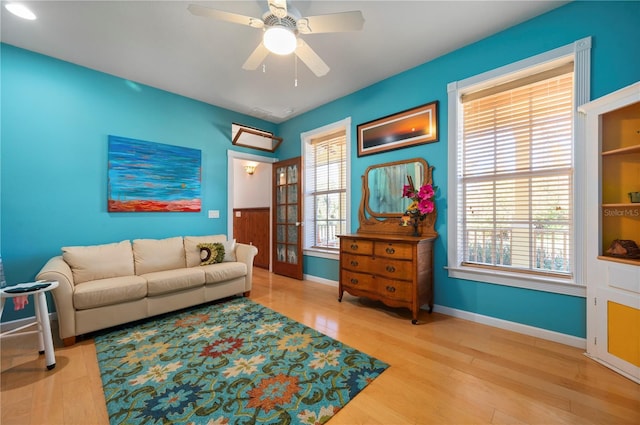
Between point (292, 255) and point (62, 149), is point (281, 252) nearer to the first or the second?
point (292, 255)

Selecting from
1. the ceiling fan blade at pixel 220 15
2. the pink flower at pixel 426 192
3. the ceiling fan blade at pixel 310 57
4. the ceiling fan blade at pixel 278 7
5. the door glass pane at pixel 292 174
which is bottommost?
the pink flower at pixel 426 192

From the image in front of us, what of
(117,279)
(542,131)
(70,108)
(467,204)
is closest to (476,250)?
(467,204)

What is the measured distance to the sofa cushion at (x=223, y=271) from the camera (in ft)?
9.99

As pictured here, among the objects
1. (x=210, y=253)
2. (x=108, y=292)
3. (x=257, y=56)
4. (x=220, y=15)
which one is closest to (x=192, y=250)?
(x=210, y=253)

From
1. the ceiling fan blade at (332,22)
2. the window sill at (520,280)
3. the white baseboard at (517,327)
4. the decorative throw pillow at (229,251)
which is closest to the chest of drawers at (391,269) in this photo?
the white baseboard at (517,327)

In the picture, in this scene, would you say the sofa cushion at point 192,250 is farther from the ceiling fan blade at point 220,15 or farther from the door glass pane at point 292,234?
the ceiling fan blade at point 220,15

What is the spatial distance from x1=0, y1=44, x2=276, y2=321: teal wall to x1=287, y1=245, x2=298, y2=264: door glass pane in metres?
1.84

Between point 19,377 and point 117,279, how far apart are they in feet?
3.16

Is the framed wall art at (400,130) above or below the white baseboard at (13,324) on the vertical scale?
above

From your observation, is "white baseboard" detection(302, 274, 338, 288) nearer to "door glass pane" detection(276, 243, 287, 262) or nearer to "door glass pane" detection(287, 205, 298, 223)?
"door glass pane" detection(276, 243, 287, 262)

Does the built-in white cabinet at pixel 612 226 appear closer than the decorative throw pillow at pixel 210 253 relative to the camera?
Yes

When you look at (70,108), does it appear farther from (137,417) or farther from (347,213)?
(347,213)

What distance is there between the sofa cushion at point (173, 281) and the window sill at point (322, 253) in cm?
184

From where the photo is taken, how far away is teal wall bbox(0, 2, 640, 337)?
2.10 metres
